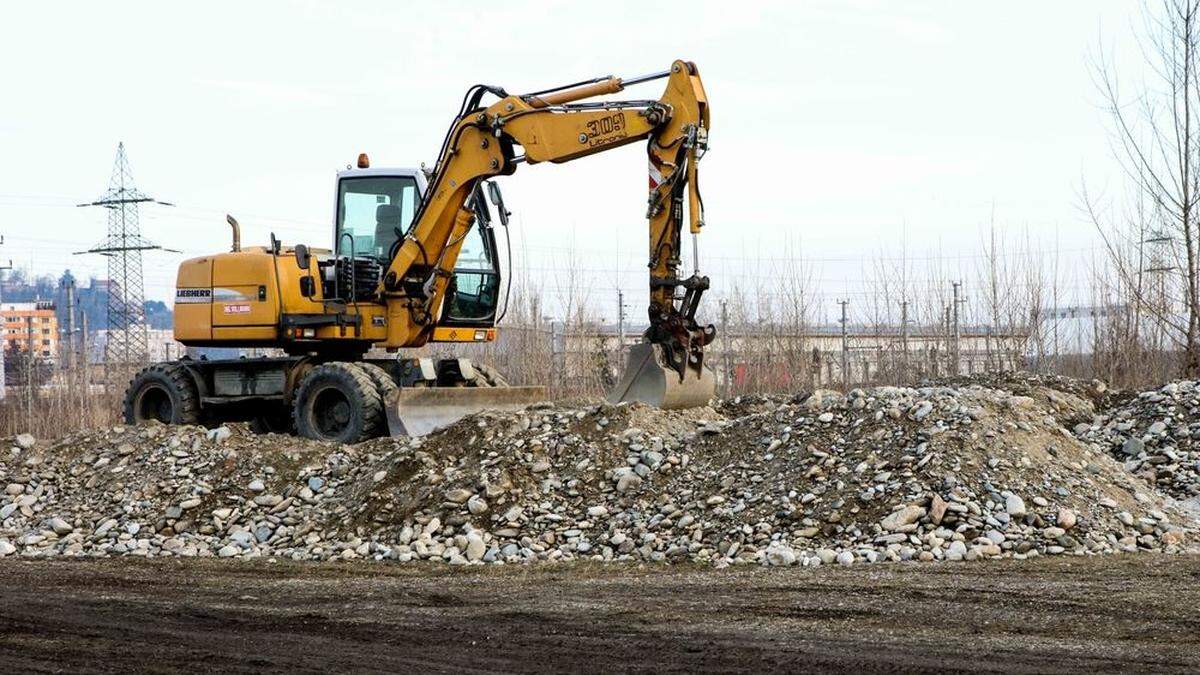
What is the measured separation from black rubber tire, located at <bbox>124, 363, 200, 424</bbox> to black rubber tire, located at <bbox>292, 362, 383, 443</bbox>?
1520 mm

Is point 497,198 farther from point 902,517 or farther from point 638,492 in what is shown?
point 902,517

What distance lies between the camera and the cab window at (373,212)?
14750mm

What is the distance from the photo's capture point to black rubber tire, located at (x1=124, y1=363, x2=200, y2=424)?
15.4 metres

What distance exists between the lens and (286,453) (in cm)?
1240

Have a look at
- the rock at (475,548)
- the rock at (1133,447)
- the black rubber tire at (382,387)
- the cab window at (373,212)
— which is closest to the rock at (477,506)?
the rock at (475,548)

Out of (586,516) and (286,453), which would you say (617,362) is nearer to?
(286,453)

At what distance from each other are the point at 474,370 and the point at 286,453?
3309mm

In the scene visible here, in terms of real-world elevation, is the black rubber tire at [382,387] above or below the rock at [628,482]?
above

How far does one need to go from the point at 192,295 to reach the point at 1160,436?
32.2 ft

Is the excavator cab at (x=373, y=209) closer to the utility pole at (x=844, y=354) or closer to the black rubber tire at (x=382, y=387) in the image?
the black rubber tire at (x=382, y=387)

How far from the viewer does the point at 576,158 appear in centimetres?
1332

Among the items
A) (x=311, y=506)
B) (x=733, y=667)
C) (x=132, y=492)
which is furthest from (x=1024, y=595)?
(x=132, y=492)

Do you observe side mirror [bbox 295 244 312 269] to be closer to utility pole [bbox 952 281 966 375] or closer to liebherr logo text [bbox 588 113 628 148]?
liebherr logo text [bbox 588 113 628 148]

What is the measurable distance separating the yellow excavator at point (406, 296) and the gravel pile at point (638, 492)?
1085 mm
